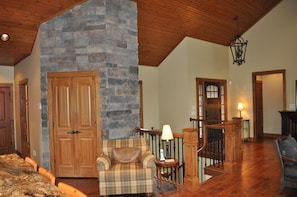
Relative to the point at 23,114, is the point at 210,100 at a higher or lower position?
higher

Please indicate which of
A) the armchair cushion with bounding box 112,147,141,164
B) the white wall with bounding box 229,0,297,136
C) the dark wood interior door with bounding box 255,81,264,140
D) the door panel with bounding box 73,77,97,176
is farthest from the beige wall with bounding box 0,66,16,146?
the dark wood interior door with bounding box 255,81,264,140

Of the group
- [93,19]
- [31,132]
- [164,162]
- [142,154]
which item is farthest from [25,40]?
[164,162]

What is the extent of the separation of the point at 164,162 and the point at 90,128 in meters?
1.68

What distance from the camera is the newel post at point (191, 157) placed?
3643mm

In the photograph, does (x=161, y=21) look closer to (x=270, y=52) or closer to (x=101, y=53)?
(x=101, y=53)

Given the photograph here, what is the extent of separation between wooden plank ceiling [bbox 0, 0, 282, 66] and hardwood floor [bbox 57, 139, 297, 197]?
305cm

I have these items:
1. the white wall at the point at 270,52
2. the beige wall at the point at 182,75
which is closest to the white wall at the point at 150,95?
the beige wall at the point at 182,75

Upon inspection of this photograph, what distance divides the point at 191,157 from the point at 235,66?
17.0 ft

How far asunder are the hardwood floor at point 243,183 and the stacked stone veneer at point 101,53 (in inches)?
40.7

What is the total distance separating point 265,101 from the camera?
8.20 m

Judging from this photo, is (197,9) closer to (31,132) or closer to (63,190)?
(31,132)

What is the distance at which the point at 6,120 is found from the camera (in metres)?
6.93

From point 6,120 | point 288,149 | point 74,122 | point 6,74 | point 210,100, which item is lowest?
point 288,149

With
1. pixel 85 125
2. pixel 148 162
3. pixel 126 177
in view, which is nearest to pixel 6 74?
pixel 85 125
